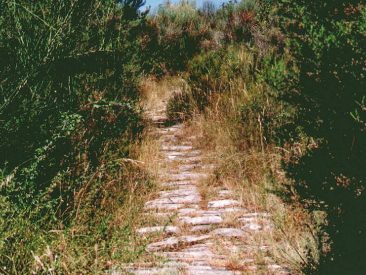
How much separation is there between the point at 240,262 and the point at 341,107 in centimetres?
115

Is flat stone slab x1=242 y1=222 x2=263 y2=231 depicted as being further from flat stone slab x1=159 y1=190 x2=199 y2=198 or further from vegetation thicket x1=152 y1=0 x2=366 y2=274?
flat stone slab x1=159 y1=190 x2=199 y2=198

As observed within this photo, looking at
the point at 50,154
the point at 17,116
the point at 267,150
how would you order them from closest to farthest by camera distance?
the point at 17,116 < the point at 50,154 < the point at 267,150

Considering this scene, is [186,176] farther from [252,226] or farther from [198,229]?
[252,226]

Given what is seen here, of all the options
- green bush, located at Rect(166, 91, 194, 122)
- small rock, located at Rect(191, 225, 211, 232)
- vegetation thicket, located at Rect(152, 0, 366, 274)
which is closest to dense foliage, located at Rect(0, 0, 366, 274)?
vegetation thicket, located at Rect(152, 0, 366, 274)

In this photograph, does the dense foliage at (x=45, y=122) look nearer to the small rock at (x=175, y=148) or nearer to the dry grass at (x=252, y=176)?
the dry grass at (x=252, y=176)

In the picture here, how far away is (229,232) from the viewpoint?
3.83 m

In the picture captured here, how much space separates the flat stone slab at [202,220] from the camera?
160 inches

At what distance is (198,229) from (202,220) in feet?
0.72

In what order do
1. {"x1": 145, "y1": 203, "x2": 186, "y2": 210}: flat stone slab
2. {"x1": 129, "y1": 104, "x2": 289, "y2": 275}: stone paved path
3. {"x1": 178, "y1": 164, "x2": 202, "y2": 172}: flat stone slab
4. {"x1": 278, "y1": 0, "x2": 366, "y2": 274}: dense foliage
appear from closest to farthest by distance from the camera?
{"x1": 278, "y1": 0, "x2": 366, "y2": 274}: dense foliage < {"x1": 129, "y1": 104, "x2": 289, "y2": 275}: stone paved path < {"x1": 145, "y1": 203, "x2": 186, "y2": 210}: flat stone slab < {"x1": 178, "y1": 164, "x2": 202, "y2": 172}: flat stone slab

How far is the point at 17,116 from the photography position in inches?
153

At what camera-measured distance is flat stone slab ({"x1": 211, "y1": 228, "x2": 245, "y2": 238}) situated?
3.75 m

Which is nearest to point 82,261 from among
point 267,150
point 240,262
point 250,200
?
point 240,262

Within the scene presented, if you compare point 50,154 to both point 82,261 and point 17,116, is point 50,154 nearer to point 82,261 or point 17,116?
point 17,116

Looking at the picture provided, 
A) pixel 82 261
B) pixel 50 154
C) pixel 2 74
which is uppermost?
pixel 2 74
